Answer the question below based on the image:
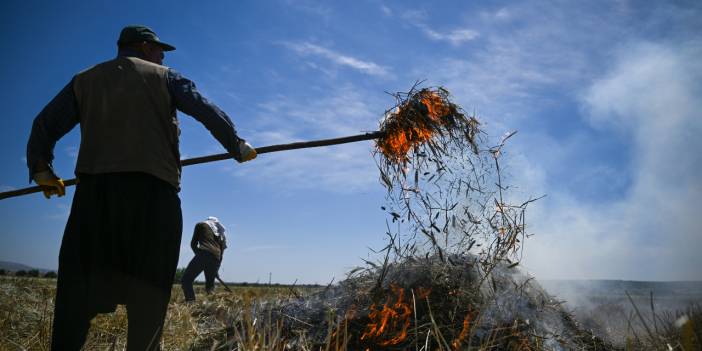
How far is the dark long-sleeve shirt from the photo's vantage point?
3225 mm

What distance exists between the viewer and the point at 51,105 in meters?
3.25

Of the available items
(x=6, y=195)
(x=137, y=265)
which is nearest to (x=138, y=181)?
(x=137, y=265)

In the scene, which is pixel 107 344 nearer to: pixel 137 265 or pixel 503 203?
pixel 137 265

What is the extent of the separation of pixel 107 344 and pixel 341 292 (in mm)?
2183

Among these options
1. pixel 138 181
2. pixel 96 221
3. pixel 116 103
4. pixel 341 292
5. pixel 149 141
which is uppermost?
pixel 116 103

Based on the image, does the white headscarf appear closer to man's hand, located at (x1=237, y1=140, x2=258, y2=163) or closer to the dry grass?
the dry grass

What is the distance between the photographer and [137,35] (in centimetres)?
338

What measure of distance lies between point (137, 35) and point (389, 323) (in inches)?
116

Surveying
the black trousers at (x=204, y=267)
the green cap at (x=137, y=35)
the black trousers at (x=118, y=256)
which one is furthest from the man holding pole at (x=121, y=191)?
the black trousers at (x=204, y=267)

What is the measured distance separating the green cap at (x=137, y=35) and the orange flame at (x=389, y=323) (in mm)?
2742

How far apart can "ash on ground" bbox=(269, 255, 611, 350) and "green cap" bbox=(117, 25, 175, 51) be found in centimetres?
247

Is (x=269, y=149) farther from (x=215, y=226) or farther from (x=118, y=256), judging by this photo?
(x=215, y=226)

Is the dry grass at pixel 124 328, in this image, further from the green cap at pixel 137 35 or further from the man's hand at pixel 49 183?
the green cap at pixel 137 35

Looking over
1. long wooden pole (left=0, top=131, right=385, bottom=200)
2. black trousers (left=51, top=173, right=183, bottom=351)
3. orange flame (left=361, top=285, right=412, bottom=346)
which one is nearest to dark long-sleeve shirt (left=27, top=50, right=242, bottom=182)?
black trousers (left=51, top=173, right=183, bottom=351)
